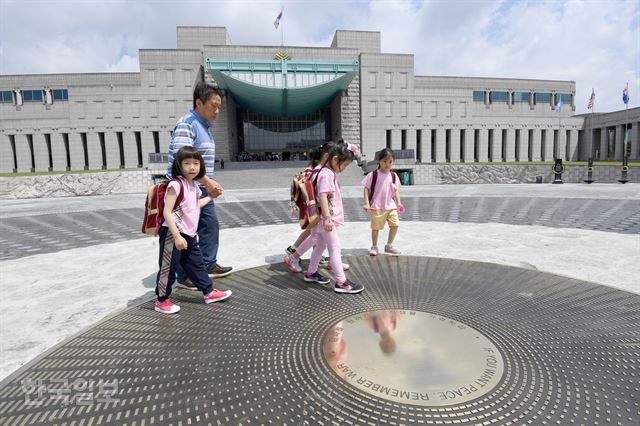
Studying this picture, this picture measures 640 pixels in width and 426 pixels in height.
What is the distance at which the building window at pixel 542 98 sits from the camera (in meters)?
49.9

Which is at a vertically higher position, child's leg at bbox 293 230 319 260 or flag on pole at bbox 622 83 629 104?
flag on pole at bbox 622 83 629 104

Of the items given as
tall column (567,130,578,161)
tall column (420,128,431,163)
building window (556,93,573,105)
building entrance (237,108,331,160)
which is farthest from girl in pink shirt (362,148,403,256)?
building window (556,93,573,105)

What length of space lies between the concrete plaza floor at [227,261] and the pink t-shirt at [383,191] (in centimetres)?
81

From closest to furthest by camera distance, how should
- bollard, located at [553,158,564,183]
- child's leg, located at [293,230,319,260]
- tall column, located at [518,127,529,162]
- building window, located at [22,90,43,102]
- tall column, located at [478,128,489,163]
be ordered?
child's leg, located at [293,230,319,260], bollard, located at [553,158,564,183], building window, located at [22,90,43,102], tall column, located at [478,128,489,163], tall column, located at [518,127,529,162]

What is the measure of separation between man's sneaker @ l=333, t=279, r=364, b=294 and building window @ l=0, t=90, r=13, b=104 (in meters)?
54.9

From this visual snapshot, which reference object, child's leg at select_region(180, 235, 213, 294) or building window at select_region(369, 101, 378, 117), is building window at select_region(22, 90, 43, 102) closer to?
building window at select_region(369, 101, 378, 117)

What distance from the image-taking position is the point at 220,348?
2.61m

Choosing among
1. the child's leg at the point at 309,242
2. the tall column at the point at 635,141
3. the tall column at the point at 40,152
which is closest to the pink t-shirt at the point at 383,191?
the child's leg at the point at 309,242

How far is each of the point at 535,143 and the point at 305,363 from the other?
53.6m

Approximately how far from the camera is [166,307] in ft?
10.8

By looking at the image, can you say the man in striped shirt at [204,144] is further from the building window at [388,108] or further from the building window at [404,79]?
the building window at [404,79]

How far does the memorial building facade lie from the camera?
38250 millimetres

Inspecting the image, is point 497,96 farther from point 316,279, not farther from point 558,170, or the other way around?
point 316,279

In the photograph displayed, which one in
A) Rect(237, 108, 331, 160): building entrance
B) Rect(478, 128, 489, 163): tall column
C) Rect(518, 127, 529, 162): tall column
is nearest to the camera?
Rect(478, 128, 489, 163): tall column
